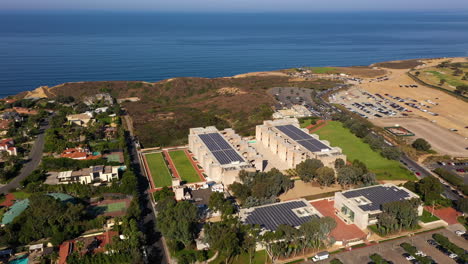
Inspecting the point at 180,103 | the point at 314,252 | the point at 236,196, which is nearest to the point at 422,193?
the point at 314,252

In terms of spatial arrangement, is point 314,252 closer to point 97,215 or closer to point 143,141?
point 97,215

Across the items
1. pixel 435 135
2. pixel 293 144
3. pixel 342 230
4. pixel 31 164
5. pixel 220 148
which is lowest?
pixel 342 230

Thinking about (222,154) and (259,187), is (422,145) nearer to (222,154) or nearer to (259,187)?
(259,187)

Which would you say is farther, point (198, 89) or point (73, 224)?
point (198, 89)

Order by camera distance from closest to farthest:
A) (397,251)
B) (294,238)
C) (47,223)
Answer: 1. (294,238)
2. (397,251)
3. (47,223)

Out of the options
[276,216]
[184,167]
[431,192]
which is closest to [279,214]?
[276,216]

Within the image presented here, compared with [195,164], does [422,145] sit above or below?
above

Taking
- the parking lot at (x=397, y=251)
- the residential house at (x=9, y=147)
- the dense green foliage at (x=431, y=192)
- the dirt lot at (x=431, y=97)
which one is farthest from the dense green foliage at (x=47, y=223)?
the dirt lot at (x=431, y=97)
